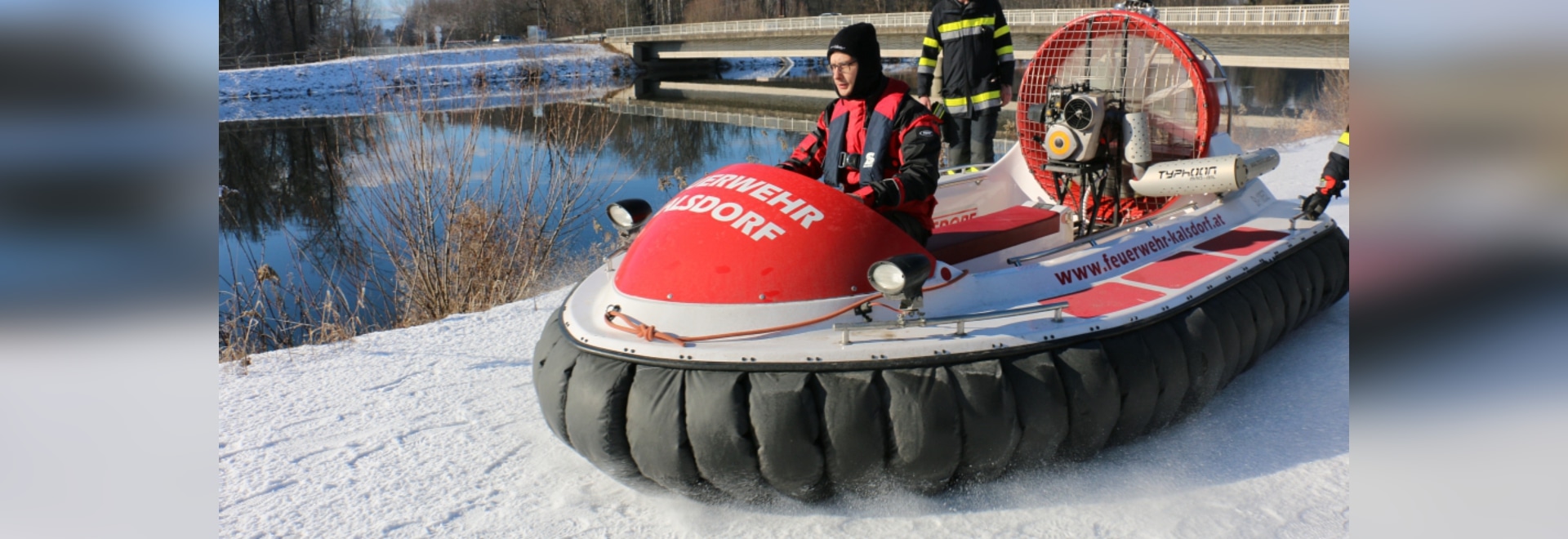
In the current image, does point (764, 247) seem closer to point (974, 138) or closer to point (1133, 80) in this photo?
point (1133, 80)

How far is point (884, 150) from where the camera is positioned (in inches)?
108

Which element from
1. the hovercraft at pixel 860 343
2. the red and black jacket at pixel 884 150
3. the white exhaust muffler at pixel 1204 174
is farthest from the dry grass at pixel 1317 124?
the red and black jacket at pixel 884 150

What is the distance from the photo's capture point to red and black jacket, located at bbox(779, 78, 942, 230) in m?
2.62

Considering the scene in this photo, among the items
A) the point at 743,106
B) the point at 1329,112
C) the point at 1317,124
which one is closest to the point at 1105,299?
the point at 1317,124

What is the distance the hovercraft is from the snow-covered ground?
0.26 ft

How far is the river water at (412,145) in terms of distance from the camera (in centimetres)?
456

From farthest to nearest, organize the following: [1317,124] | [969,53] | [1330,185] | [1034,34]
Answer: [1034,34]
[1317,124]
[969,53]
[1330,185]

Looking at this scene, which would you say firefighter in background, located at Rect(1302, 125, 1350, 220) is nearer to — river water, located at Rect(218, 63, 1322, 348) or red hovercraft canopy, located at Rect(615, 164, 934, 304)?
red hovercraft canopy, located at Rect(615, 164, 934, 304)

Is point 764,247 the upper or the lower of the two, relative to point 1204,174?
lower

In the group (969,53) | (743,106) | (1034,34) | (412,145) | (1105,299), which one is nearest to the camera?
(1105,299)

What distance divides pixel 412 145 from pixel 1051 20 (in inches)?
→ 533

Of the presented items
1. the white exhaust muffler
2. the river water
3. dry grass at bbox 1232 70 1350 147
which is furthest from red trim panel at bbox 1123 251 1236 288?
dry grass at bbox 1232 70 1350 147
